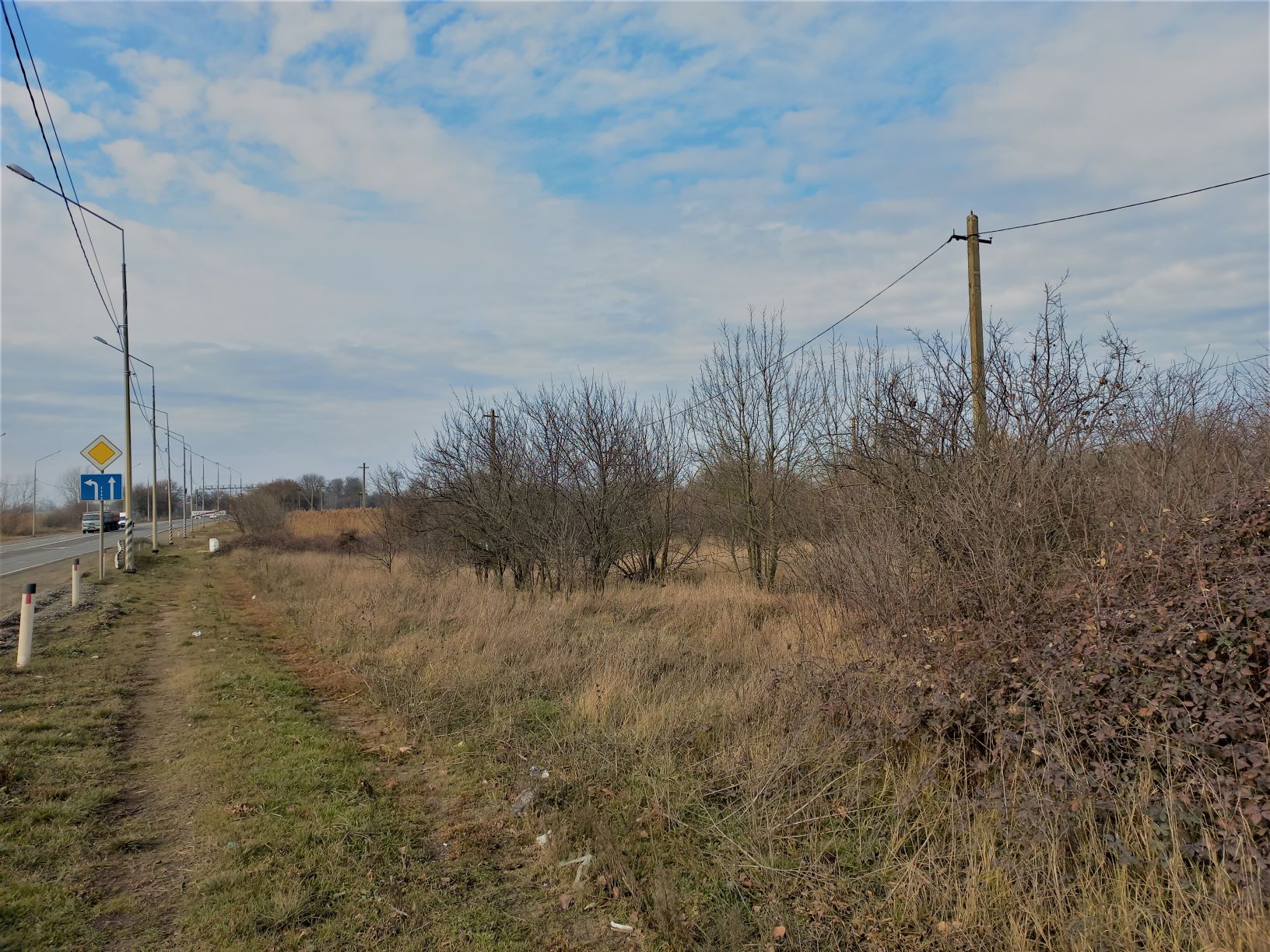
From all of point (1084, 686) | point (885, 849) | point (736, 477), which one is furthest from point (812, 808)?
point (736, 477)

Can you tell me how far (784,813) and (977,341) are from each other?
671 cm

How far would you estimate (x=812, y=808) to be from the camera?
4.55 m

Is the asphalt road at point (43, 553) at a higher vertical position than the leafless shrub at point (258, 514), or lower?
lower

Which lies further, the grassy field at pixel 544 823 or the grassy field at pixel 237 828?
the grassy field at pixel 237 828

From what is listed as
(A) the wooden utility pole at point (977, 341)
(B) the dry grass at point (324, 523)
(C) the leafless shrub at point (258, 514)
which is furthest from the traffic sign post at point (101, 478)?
(C) the leafless shrub at point (258, 514)

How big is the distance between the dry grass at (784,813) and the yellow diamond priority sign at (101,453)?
14.6m

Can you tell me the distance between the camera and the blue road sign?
1867 cm

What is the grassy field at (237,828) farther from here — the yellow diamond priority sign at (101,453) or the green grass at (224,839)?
the yellow diamond priority sign at (101,453)

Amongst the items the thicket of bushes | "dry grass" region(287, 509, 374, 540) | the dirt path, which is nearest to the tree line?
the thicket of bushes

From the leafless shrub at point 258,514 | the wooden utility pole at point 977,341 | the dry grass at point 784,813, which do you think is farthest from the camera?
the leafless shrub at point 258,514

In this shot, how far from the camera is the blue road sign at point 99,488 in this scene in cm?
1867

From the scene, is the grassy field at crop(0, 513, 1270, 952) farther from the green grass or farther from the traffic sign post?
the traffic sign post

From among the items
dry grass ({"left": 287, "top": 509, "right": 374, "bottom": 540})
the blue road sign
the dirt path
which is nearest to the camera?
the dirt path

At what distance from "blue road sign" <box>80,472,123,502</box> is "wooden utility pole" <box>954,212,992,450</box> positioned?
780 inches
